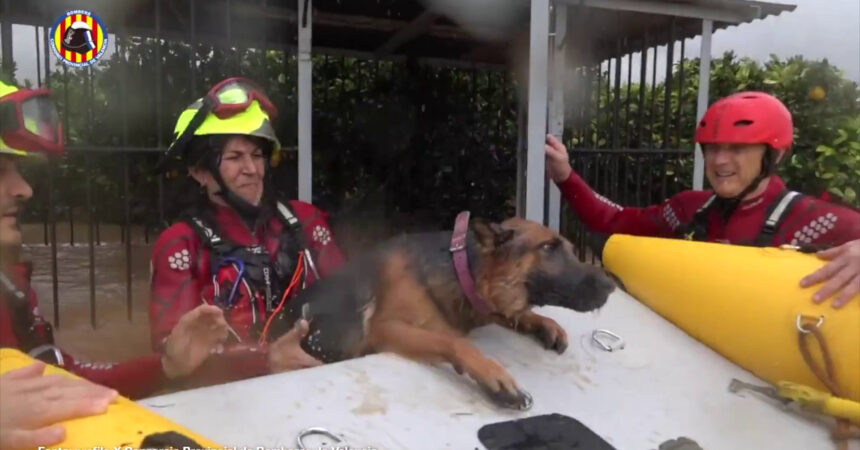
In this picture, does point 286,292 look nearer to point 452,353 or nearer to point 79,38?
point 452,353

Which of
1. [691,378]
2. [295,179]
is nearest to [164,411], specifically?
[691,378]

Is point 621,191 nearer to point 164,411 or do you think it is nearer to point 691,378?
point 691,378

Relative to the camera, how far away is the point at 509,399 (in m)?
1.92

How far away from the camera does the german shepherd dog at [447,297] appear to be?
2.13 meters

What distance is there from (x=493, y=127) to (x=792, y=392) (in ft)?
20.2

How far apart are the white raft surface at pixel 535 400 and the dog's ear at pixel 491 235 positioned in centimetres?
35

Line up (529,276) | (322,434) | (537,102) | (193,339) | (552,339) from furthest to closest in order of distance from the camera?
1. (537,102)
2. (552,339)
3. (529,276)
4. (193,339)
5. (322,434)

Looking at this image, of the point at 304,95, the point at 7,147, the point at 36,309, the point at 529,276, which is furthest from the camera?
the point at 304,95

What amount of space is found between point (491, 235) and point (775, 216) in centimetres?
133

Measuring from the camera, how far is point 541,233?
226 centimetres

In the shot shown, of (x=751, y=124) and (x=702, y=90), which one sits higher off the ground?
(x=702, y=90)

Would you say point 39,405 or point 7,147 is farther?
point 7,147

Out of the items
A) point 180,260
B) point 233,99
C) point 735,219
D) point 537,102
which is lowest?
point 180,260

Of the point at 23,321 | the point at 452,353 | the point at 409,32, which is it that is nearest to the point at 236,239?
the point at 23,321
